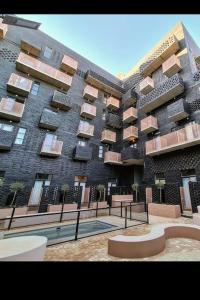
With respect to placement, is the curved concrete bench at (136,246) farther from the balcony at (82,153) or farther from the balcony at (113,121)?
the balcony at (113,121)

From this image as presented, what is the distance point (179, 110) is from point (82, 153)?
27.9 feet

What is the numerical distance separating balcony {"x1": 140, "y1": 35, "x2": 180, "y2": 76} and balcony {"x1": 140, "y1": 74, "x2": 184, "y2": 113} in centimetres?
290

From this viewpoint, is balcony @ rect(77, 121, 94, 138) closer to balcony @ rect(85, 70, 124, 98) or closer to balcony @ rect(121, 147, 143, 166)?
balcony @ rect(121, 147, 143, 166)

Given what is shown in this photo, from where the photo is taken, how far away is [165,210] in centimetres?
954

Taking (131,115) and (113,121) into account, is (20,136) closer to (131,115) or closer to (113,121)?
(113,121)

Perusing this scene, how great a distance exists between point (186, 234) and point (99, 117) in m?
13.7

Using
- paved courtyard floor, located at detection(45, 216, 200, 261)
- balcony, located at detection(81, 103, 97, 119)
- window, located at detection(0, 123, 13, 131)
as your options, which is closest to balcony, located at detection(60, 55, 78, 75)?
balcony, located at detection(81, 103, 97, 119)

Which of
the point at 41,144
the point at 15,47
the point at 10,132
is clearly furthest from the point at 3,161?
the point at 15,47

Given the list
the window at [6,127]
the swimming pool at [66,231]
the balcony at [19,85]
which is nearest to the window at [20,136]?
the window at [6,127]

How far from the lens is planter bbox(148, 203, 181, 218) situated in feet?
30.1
